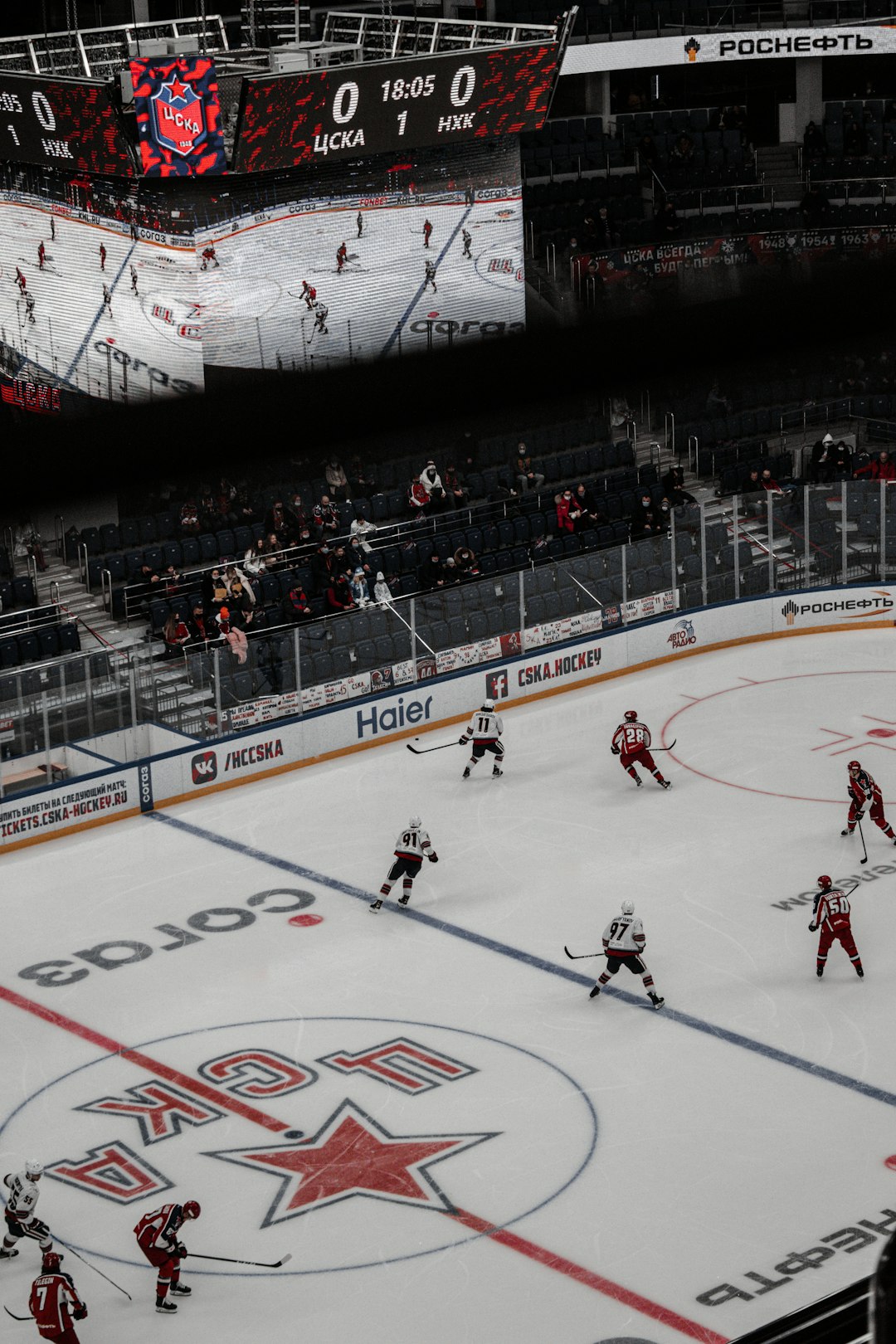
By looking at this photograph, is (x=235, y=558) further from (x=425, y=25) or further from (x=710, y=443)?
(x=425, y=25)

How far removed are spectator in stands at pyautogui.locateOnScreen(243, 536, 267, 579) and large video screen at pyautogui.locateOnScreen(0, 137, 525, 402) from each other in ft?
8.02

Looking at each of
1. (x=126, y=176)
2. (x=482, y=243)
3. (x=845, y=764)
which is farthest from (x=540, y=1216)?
(x=482, y=243)

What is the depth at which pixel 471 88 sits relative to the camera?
947 inches

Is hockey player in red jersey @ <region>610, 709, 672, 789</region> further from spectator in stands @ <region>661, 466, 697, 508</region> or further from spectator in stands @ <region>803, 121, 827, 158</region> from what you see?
spectator in stands @ <region>803, 121, 827, 158</region>

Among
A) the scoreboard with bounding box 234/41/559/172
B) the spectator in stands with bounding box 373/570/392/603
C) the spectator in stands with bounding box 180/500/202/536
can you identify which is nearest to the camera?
the scoreboard with bounding box 234/41/559/172

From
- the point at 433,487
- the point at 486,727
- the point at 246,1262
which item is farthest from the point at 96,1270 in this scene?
the point at 433,487

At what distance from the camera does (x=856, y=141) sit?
3425 cm

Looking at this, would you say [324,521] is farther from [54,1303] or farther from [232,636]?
[54,1303]

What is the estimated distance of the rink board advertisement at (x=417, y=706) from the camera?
20484 mm

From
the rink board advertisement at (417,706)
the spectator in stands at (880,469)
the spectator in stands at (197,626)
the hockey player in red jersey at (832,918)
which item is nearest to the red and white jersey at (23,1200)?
the hockey player in red jersey at (832,918)

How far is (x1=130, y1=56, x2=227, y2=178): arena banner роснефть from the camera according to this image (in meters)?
20.6

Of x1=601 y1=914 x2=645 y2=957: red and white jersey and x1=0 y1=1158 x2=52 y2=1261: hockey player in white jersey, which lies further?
x1=601 y1=914 x2=645 y2=957: red and white jersey

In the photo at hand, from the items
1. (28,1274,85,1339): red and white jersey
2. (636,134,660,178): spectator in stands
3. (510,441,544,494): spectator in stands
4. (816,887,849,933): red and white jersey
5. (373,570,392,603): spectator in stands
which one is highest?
(636,134,660,178): spectator in stands

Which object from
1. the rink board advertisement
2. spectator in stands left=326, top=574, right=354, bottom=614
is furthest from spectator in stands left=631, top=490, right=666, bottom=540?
spectator in stands left=326, top=574, right=354, bottom=614
